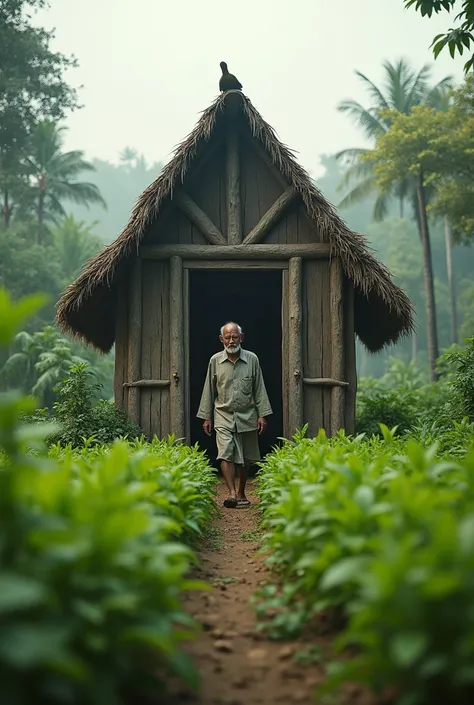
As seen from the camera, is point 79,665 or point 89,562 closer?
point 79,665

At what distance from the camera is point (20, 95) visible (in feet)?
85.5

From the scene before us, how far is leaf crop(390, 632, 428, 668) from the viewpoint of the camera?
80.9 inches

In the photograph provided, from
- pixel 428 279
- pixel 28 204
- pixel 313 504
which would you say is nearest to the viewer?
pixel 313 504

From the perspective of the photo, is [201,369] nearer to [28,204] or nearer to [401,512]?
[401,512]

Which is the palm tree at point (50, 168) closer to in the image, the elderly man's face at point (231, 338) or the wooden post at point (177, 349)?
the wooden post at point (177, 349)

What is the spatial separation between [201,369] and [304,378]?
4359mm

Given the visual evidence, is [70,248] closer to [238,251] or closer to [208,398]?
[238,251]

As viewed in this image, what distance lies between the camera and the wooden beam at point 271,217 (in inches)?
351

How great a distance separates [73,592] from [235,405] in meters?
5.39

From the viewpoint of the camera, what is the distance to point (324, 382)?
8.73m

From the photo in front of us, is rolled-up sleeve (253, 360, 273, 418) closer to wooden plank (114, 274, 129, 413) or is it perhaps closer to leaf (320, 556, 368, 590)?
wooden plank (114, 274, 129, 413)

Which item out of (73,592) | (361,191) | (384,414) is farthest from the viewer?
(361,191)

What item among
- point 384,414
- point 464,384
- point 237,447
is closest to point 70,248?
point 384,414

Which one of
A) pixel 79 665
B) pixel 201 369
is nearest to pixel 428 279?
pixel 201 369
